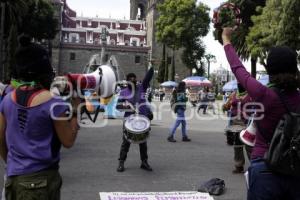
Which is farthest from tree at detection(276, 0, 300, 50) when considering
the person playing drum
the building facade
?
the building facade

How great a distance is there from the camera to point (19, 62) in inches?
142

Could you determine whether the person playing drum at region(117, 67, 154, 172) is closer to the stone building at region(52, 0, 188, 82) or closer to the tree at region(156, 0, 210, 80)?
the tree at region(156, 0, 210, 80)

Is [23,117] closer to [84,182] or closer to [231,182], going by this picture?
[84,182]

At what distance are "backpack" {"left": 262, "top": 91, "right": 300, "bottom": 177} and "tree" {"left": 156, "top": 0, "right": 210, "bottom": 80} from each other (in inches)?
2598

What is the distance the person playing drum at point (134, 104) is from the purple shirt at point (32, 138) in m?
6.13

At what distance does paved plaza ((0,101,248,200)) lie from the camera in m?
8.14

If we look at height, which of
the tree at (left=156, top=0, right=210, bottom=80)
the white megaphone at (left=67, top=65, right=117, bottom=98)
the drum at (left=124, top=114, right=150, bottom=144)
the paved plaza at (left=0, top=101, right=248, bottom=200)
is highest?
the tree at (left=156, top=0, right=210, bottom=80)

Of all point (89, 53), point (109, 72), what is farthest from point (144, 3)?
point (109, 72)

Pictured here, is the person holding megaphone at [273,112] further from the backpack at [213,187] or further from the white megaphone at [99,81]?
the backpack at [213,187]

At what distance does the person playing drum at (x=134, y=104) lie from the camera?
977 cm

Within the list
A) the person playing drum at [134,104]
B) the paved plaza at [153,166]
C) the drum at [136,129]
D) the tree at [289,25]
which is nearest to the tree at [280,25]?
the tree at [289,25]

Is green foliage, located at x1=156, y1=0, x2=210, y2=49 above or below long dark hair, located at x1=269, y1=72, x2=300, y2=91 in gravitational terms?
above

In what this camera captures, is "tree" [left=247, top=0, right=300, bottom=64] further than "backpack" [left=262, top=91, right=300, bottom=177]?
Yes

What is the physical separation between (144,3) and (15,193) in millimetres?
117714
